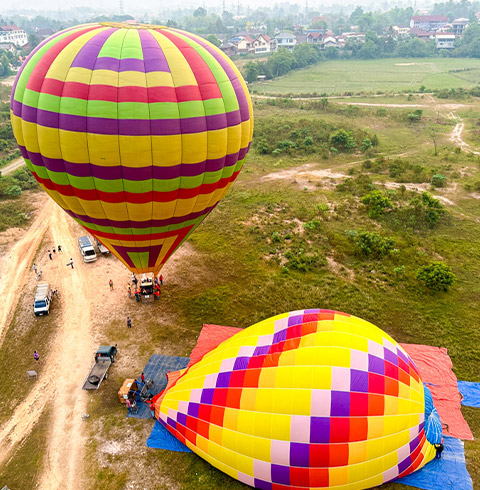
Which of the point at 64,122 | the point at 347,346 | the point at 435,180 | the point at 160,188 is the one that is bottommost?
the point at 435,180

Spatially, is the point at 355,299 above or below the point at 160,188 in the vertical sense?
below

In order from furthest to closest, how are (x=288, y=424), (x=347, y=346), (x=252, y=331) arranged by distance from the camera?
(x=252, y=331)
(x=347, y=346)
(x=288, y=424)

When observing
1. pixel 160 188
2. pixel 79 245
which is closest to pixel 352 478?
pixel 160 188

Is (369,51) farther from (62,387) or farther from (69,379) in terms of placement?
(62,387)

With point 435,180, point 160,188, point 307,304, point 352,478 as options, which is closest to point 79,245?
point 160,188

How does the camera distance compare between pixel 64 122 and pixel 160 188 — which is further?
pixel 160 188

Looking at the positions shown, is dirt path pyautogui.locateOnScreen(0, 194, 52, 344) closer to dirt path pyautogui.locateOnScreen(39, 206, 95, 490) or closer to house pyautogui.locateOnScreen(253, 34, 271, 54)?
dirt path pyautogui.locateOnScreen(39, 206, 95, 490)

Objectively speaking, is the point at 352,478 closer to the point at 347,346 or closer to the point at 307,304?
the point at 347,346

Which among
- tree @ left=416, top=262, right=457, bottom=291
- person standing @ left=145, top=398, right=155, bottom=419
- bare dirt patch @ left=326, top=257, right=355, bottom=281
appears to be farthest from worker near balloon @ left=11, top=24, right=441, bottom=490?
bare dirt patch @ left=326, top=257, right=355, bottom=281

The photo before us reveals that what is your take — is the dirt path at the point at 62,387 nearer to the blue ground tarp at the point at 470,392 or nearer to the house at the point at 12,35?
the blue ground tarp at the point at 470,392

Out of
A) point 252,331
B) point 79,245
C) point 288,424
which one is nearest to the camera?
point 288,424
